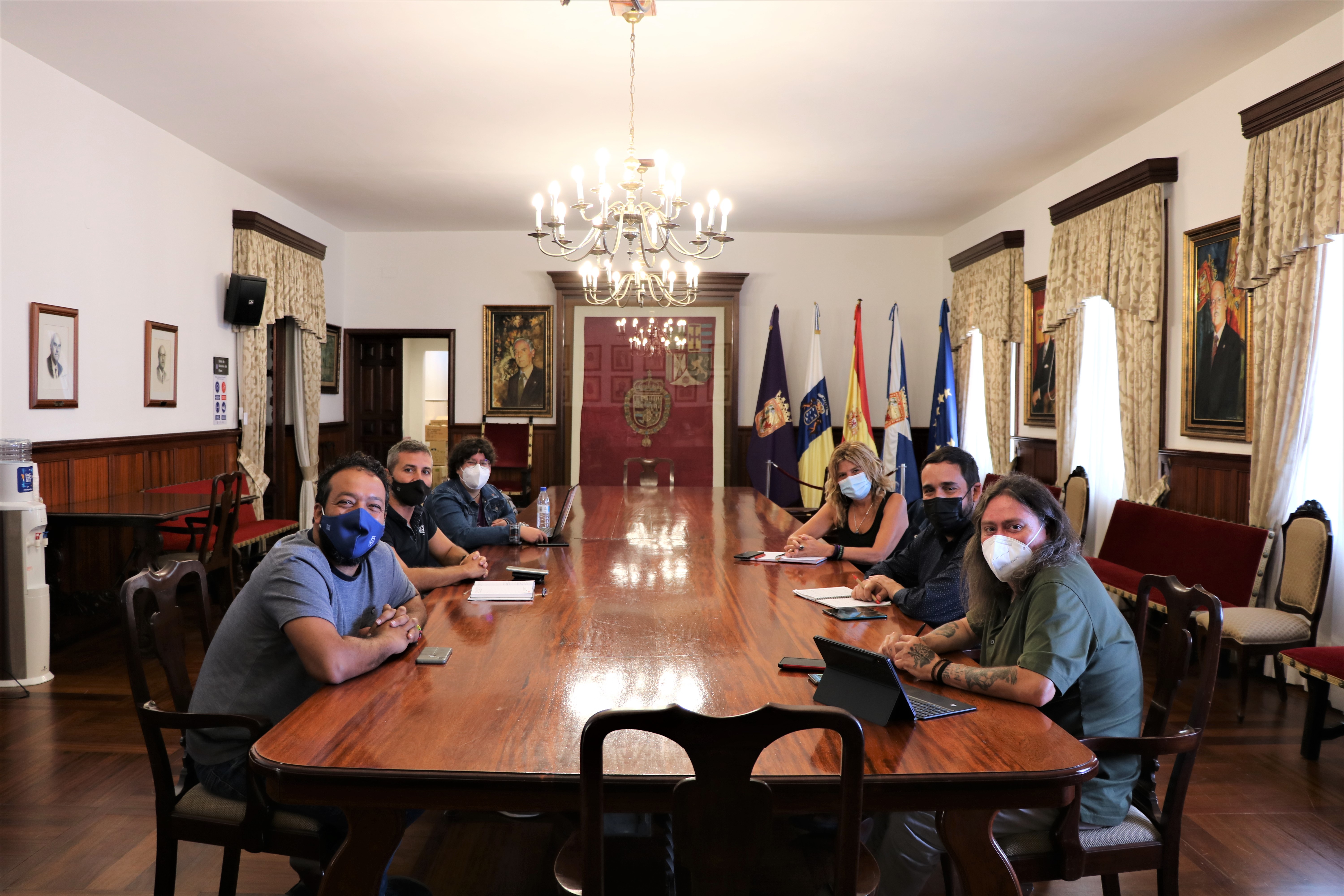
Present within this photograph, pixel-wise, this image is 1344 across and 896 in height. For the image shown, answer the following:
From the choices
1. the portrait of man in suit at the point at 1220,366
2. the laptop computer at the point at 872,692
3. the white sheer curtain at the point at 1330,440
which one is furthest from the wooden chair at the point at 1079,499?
the laptop computer at the point at 872,692

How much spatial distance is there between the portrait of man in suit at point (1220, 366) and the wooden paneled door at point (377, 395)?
7.32 metres

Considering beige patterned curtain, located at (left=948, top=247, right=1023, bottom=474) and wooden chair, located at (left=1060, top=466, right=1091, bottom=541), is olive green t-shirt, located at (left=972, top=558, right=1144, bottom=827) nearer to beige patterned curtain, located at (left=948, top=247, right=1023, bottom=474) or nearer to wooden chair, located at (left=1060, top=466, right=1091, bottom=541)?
wooden chair, located at (left=1060, top=466, right=1091, bottom=541)

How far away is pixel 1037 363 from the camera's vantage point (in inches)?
276

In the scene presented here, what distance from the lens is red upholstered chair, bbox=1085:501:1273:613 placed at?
4.22 meters

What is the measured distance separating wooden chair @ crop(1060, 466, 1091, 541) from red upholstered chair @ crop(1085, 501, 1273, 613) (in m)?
0.29

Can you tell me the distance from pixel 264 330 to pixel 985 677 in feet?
21.8

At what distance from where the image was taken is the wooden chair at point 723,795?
4.05 feet

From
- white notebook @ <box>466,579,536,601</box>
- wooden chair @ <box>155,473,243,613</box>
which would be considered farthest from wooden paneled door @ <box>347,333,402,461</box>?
white notebook @ <box>466,579,536,601</box>

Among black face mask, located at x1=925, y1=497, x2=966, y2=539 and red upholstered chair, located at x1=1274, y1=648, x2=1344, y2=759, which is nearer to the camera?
black face mask, located at x1=925, y1=497, x2=966, y2=539

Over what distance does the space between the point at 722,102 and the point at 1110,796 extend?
434 cm

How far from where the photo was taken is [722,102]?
16.9 ft

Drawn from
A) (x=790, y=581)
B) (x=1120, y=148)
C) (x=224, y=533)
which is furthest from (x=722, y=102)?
(x=224, y=533)

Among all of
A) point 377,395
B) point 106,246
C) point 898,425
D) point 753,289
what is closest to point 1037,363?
point 898,425

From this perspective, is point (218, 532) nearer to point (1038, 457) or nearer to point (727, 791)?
point (727, 791)
